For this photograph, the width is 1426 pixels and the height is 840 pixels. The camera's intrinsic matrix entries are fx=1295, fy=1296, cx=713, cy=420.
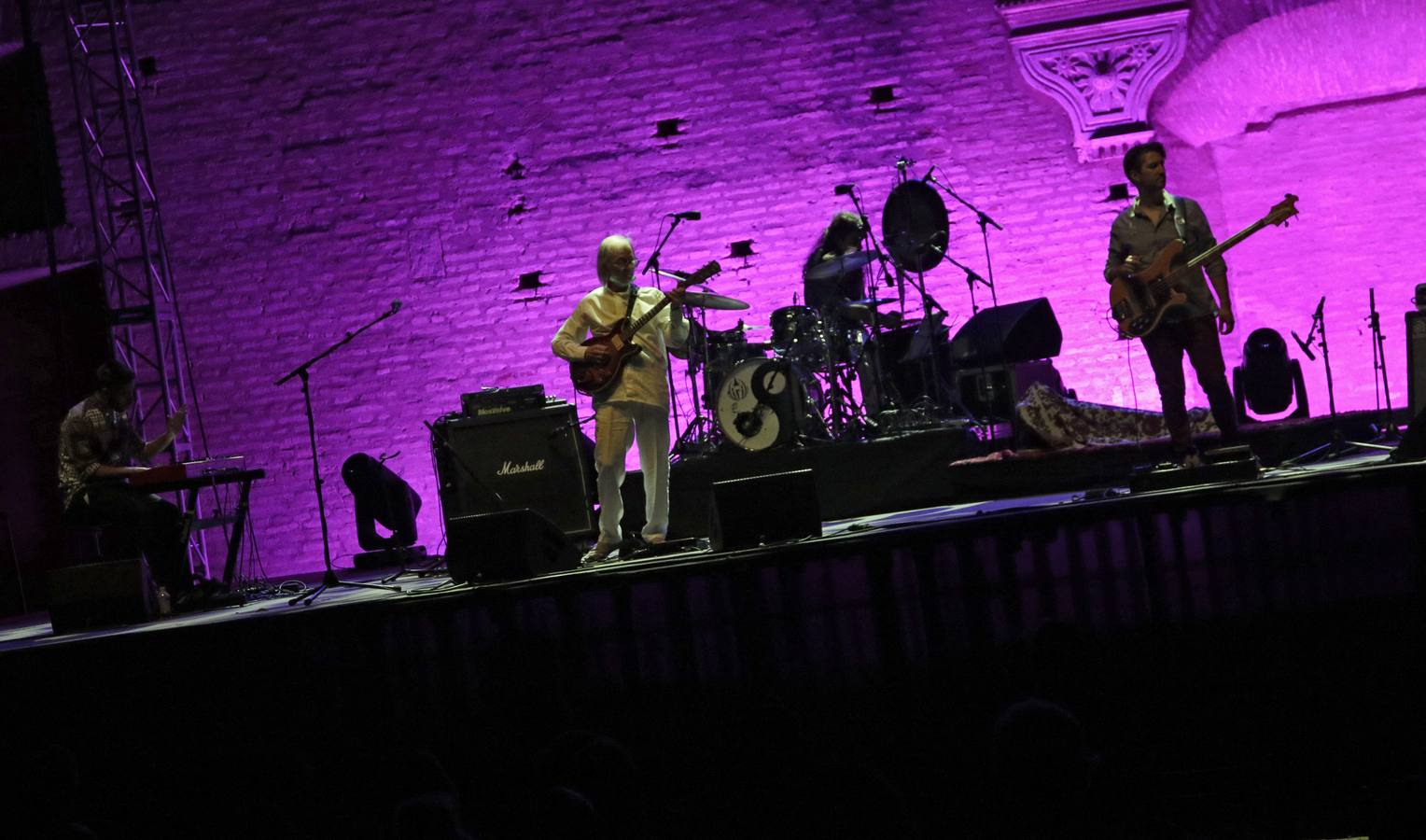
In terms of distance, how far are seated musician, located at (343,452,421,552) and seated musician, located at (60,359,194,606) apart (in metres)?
2.26

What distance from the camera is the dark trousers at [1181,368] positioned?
7098 mm

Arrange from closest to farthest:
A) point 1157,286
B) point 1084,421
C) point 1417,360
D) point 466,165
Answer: point 1157,286, point 1417,360, point 1084,421, point 466,165

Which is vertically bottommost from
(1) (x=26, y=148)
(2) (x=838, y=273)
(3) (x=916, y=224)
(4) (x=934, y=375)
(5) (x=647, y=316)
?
(4) (x=934, y=375)

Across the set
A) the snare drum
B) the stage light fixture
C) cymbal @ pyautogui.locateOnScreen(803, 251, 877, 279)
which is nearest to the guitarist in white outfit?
the snare drum

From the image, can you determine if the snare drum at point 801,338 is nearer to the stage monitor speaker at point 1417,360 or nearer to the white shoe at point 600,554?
the white shoe at point 600,554

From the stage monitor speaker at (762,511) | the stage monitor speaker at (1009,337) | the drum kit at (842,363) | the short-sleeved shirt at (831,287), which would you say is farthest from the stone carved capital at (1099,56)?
the stage monitor speaker at (762,511)

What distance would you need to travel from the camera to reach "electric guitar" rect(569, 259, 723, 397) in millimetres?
6930

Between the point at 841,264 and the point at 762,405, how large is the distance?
4.93 feet

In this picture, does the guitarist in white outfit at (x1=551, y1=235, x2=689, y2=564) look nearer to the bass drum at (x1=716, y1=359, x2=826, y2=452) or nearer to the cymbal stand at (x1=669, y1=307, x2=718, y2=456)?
the bass drum at (x1=716, y1=359, x2=826, y2=452)

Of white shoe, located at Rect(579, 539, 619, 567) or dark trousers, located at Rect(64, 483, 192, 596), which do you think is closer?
white shoe, located at Rect(579, 539, 619, 567)

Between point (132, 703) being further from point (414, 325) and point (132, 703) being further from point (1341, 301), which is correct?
point (1341, 301)

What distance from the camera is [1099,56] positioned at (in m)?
11.1

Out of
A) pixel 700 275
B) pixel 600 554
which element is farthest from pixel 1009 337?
pixel 600 554

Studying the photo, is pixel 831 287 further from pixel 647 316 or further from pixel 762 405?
pixel 647 316
